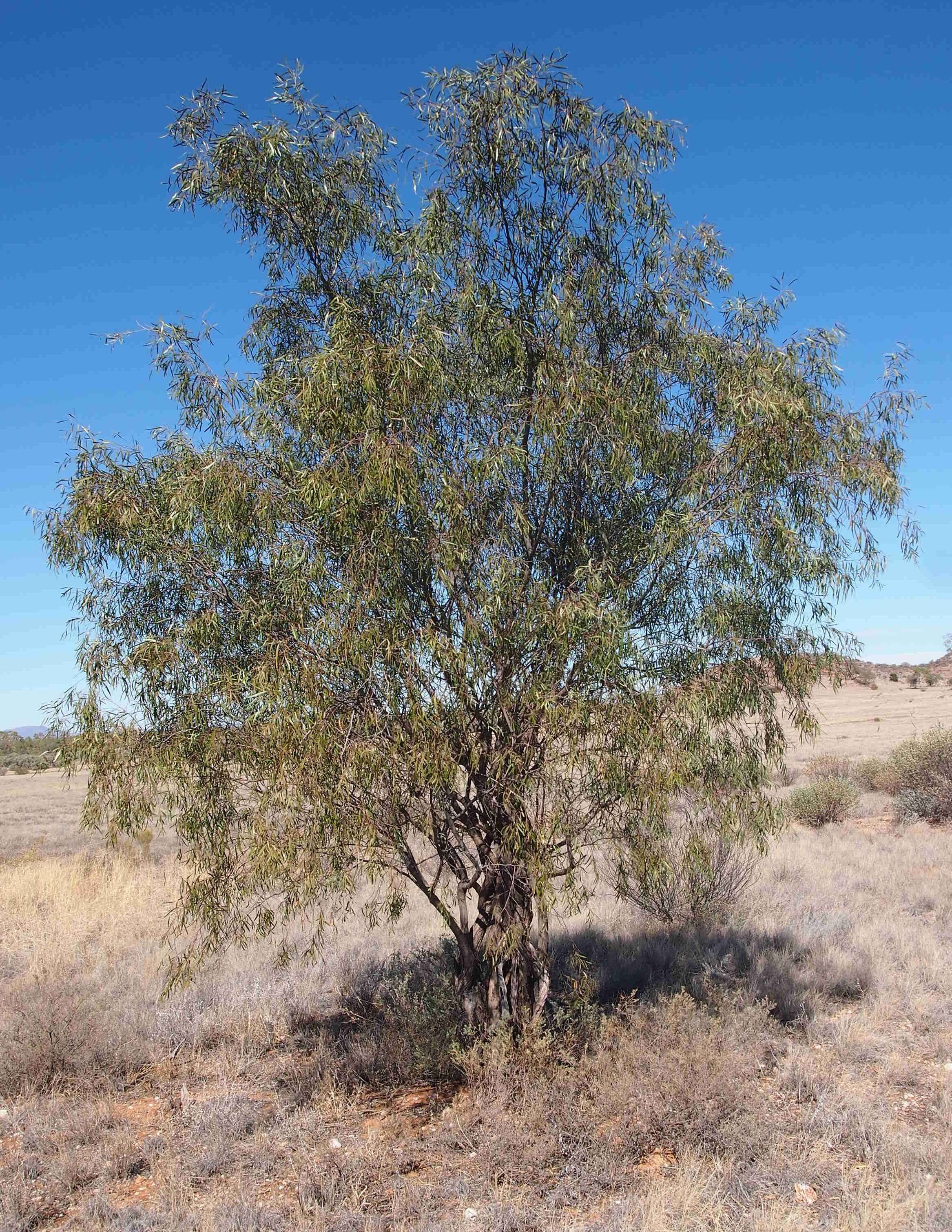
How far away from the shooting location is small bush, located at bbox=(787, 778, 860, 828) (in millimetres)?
20047

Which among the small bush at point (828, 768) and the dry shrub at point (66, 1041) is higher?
the dry shrub at point (66, 1041)

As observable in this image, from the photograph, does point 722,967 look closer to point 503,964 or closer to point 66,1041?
point 503,964

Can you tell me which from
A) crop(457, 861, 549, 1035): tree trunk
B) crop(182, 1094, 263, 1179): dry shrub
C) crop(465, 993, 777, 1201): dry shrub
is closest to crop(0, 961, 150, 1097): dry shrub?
crop(182, 1094, 263, 1179): dry shrub

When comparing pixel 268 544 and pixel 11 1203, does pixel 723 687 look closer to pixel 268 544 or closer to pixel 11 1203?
pixel 268 544

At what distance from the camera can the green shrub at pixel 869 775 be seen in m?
22.9

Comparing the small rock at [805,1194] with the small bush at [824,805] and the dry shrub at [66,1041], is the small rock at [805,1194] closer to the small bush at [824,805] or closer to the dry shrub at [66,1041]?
the dry shrub at [66,1041]

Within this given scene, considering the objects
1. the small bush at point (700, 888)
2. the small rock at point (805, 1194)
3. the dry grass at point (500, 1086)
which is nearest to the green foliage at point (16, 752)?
the dry grass at point (500, 1086)

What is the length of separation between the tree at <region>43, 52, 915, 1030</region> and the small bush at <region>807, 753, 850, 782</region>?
18369 millimetres

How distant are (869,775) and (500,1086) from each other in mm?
20010

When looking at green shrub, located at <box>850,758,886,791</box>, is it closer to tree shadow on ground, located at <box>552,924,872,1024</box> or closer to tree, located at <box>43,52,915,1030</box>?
tree shadow on ground, located at <box>552,924,872,1024</box>

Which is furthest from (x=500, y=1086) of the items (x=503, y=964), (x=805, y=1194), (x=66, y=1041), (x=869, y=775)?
(x=869, y=775)

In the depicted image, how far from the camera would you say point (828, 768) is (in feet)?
83.9

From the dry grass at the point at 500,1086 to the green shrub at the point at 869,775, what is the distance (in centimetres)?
1138

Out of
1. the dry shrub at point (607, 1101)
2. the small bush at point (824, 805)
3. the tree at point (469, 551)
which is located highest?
the tree at point (469, 551)
